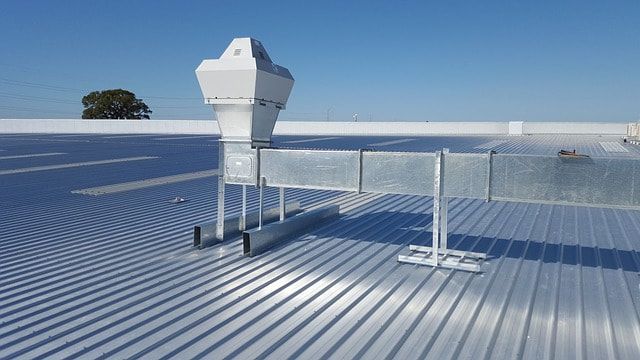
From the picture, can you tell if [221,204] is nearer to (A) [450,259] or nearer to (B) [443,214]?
(B) [443,214]

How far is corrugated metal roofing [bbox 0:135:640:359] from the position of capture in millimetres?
3260

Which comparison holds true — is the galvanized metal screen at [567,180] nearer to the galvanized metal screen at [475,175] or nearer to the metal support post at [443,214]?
the galvanized metal screen at [475,175]

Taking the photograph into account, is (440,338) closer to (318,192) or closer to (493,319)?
(493,319)

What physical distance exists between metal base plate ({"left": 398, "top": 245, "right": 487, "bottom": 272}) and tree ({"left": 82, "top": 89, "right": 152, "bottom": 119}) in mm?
84213

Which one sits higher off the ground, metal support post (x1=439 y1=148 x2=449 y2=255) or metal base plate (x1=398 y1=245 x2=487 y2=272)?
metal support post (x1=439 y1=148 x2=449 y2=255)

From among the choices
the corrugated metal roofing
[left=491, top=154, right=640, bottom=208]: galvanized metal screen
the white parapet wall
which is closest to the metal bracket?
the corrugated metal roofing

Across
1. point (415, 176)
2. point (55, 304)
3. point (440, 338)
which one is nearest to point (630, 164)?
point (415, 176)

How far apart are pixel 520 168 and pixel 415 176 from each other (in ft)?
3.16

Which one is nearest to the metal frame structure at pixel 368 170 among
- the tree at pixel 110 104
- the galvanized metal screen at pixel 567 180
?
the galvanized metal screen at pixel 567 180

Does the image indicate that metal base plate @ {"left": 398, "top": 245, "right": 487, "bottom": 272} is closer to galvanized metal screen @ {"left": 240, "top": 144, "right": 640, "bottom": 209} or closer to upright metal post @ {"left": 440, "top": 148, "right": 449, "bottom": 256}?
upright metal post @ {"left": 440, "top": 148, "right": 449, "bottom": 256}

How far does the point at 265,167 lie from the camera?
5852 mm

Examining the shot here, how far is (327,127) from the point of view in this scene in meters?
54.9

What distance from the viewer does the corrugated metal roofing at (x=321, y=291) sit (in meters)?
3.26

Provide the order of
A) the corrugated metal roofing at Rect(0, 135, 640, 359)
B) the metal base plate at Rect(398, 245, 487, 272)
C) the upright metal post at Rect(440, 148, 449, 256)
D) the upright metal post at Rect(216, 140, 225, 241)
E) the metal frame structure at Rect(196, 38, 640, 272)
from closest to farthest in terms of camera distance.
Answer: the corrugated metal roofing at Rect(0, 135, 640, 359), the metal frame structure at Rect(196, 38, 640, 272), the metal base plate at Rect(398, 245, 487, 272), the upright metal post at Rect(440, 148, 449, 256), the upright metal post at Rect(216, 140, 225, 241)
